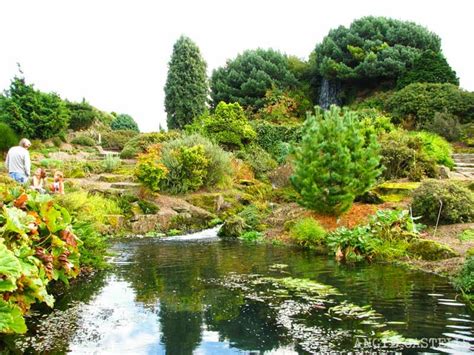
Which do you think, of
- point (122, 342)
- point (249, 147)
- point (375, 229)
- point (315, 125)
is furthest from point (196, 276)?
point (249, 147)

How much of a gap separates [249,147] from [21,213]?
1804 cm

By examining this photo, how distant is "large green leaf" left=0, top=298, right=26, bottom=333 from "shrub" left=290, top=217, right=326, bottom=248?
27.2 feet

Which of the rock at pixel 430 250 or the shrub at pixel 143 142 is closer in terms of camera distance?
the rock at pixel 430 250

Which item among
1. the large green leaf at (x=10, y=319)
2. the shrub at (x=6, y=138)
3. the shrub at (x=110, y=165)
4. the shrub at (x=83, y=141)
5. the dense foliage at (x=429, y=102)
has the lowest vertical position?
the large green leaf at (x=10, y=319)

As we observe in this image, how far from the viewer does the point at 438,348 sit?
4.73 m

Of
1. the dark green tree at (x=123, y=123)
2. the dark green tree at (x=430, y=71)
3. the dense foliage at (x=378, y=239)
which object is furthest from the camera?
the dark green tree at (x=123, y=123)

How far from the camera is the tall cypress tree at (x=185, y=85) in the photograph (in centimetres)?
3328

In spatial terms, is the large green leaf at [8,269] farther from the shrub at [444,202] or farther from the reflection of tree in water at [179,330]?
the shrub at [444,202]

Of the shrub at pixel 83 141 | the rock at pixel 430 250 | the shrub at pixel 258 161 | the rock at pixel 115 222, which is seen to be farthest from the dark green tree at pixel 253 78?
the rock at pixel 430 250

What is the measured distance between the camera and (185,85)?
3344cm

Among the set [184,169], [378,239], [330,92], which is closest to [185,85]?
[330,92]

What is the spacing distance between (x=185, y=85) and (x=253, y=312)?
28.8 m

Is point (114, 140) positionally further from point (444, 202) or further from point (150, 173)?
point (444, 202)

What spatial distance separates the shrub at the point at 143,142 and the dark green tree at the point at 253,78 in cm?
1125
